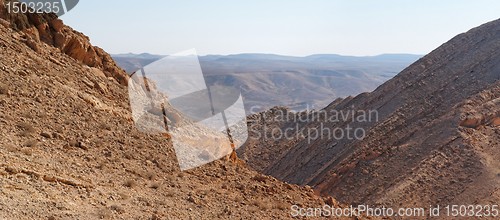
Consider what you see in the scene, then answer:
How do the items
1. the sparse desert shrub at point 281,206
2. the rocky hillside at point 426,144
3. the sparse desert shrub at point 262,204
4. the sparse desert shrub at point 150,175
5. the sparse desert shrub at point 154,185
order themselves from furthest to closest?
the rocky hillside at point 426,144
the sparse desert shrub at point 281,206
the sparse desert shrub at point 262,204
the sparse desert shrub at point 150,175
the sparse desert shrub at point 154,185

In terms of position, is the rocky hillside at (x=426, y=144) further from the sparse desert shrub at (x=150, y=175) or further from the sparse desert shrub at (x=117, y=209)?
the sparse desert shrub at (x=117, y=209)

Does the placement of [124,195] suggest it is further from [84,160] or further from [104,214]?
[84,160]

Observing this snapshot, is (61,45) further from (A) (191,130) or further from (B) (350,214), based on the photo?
(B) (350,214)

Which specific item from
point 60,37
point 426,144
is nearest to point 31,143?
point 60,37

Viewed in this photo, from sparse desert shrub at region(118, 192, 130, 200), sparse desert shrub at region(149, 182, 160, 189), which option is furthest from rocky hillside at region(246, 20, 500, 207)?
sparse desert shrub at region(118, 192, 130, 200)

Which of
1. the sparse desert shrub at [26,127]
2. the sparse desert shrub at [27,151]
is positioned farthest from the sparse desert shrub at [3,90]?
the sparse desert shrub at [27,151]

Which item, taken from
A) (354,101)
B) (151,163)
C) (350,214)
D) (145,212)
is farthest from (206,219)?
(354,101)
